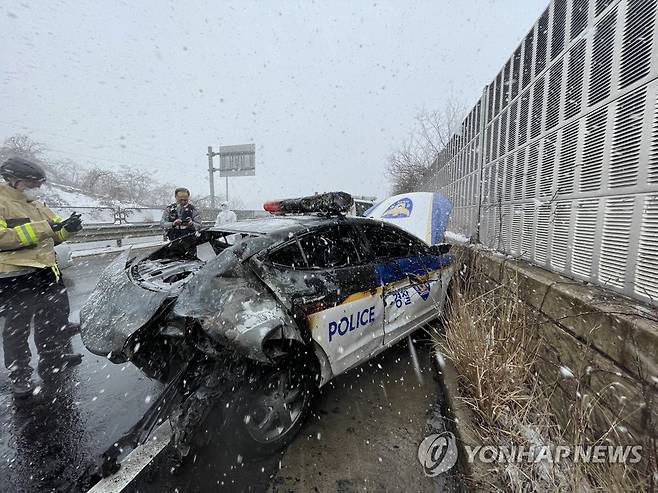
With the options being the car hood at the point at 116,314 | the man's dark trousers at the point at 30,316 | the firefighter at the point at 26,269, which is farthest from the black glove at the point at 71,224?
the car hood at the point at 116,314

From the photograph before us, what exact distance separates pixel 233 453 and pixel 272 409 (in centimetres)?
36

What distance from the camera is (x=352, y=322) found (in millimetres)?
2480

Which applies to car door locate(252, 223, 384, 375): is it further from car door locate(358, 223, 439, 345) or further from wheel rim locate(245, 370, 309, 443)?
wheel rim locate(245, 370, 309, 443)

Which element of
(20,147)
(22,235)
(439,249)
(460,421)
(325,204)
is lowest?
(460,421)

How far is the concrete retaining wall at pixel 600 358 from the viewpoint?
1.46 metres

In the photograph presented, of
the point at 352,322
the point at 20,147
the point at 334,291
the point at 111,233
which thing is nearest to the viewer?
the point at 334,291

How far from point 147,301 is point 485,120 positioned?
5.77 meters

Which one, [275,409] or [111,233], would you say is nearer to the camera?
[275,409]

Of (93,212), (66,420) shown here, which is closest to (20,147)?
(93,212)

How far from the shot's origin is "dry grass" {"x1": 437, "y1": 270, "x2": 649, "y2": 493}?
4.62 ft

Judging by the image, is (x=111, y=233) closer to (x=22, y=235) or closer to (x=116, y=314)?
(x=22, y=235)

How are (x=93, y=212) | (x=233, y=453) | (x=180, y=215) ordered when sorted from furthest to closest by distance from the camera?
(x=93, y=212) < (x=180, y=215) < (x=233, y=453)

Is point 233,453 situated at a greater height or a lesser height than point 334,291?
lesser

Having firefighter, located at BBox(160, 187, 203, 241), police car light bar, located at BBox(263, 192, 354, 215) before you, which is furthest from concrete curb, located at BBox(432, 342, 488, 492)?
firefighter, located at BBox(160, 187, 203, 241)
